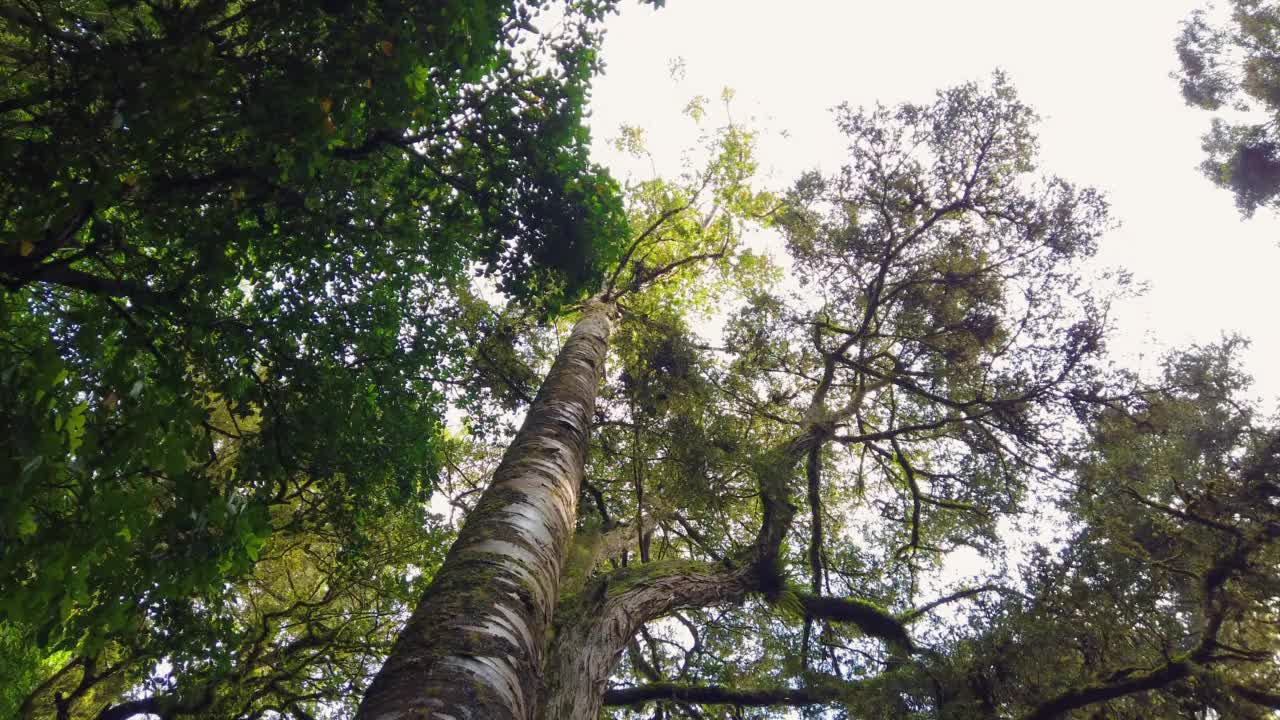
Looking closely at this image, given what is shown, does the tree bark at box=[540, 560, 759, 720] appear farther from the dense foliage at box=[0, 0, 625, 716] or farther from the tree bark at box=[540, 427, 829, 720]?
the dense foliage at box=[0, 0, 625, 716]

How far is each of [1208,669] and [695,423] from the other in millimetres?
5314

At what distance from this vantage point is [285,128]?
9.23ft

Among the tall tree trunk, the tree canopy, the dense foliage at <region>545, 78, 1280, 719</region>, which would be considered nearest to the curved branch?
the dense foliage at <region>545, 78, 1280, 719</region>

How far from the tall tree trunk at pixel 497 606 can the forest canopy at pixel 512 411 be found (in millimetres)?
20

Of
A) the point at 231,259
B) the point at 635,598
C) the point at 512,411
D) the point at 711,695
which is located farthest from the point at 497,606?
the point at 512,411

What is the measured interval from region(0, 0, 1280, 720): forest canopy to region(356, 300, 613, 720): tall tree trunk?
0.02 metres

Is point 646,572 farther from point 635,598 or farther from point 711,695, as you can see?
point 711,695

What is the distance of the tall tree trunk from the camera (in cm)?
218

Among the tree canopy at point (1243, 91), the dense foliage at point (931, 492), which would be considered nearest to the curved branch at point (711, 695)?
the dense foliage at point (931, 492)

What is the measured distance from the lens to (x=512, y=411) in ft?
30.8

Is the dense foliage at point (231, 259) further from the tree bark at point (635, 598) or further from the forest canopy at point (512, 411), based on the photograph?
the tree bark at point (635, 598)

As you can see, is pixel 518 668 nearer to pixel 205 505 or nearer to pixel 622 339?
pixel 205 505

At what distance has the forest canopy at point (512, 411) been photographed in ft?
7.63

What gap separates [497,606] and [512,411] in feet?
A: 22.2
